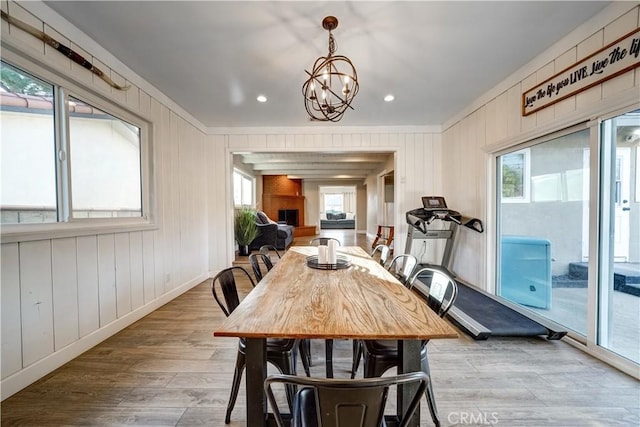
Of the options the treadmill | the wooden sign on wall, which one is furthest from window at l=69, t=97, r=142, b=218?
A: the wooden sign on wall

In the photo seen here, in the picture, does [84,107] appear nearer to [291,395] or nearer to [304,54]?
[304,54]

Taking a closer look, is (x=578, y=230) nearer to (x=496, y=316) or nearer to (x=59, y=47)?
(x=496, y=316)

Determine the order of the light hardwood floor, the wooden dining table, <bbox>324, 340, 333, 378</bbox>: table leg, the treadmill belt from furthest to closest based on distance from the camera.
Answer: the treadmill belt, <bbox>324, 340, 333, 378</bbox>: table leg, the light hardwood floor, the wooden dining table

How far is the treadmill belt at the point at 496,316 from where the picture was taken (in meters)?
2.49

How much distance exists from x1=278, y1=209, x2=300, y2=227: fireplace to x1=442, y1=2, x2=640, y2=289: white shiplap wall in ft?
24.9

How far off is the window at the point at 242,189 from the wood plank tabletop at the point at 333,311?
247 inches

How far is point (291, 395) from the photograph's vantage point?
4.99 ft

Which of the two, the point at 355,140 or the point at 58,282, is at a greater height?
the point at 355,140

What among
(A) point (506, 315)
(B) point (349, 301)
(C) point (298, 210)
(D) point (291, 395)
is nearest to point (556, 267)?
(A) point (506, 315)

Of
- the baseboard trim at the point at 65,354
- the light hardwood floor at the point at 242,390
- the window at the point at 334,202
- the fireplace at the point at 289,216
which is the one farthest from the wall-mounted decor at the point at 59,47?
the window at the point at 334,202

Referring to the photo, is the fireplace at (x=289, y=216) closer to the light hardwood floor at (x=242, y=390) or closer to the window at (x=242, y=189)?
the window at (x=242, y=189)

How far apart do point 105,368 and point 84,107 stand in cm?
221

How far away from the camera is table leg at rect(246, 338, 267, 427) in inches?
43.8

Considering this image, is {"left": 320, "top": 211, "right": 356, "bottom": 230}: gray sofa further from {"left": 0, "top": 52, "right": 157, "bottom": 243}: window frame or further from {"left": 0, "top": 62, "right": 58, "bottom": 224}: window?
{"left": 0, "top": 62, "right": 58, "bottom": 224}: window
